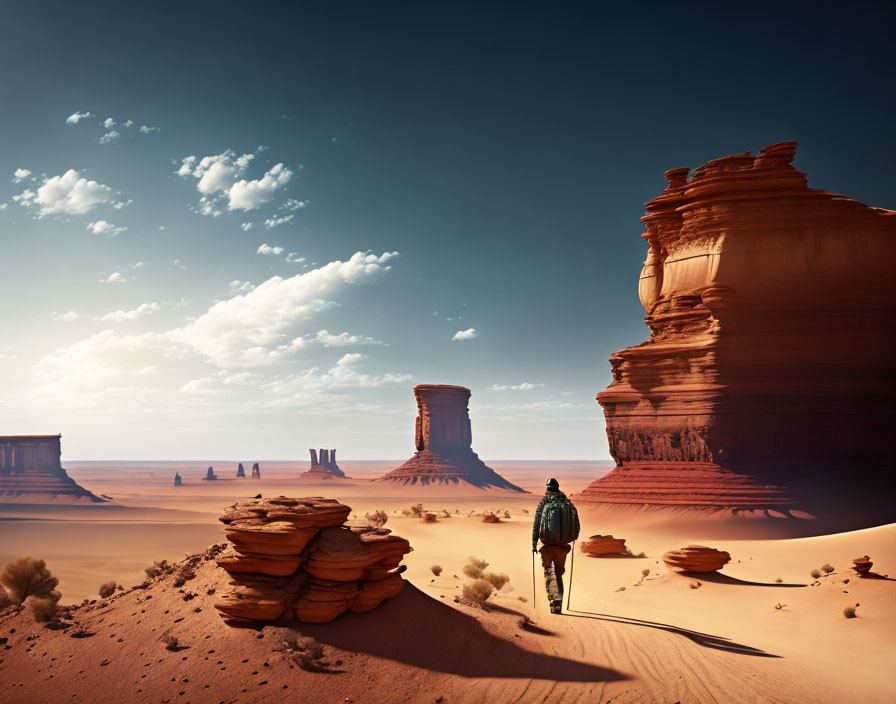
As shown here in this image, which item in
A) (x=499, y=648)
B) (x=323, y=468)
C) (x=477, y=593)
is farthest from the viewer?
(x=323, y=468)

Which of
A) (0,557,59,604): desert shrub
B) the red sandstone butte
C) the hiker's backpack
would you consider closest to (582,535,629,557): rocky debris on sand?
the red sandstone butte

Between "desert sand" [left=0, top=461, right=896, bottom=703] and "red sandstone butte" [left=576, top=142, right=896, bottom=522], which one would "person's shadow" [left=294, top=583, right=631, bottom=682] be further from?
"red sandstone butte" [left=576, top=142, right=896, bottom=522]

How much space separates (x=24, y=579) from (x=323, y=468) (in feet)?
372

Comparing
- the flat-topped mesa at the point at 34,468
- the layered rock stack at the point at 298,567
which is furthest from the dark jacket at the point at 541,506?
the flat-topped mesa at the point at 34,468

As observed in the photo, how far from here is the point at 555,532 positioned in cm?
1127

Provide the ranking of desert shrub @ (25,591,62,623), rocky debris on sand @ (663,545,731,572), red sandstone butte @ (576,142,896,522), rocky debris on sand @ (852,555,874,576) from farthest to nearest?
red sandstone butte @ (576,142,896,522) → rocky debris on sand @ (663,545,731,572) → rocky debris on sand @ (852,555,874,576) → desert shrub @ (25,591,62,623)

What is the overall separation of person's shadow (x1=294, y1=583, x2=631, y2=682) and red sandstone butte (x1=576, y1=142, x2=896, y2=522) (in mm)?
21491

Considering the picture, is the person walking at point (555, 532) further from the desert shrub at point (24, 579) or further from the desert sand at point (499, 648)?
the desert shrub at point (24, 579)

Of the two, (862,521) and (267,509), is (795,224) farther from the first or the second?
(267,509)

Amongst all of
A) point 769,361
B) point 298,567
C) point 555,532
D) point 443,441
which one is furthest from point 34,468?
point 555,532

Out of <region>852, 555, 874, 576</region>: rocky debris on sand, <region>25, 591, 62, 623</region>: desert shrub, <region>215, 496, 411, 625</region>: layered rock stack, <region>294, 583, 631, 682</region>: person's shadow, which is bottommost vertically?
<region>852, 555, 874, 576</region>: rocky debris on sand

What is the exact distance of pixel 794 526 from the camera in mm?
25969

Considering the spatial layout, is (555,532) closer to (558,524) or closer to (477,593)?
(558,524)

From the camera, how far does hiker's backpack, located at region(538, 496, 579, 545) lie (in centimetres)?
1129
